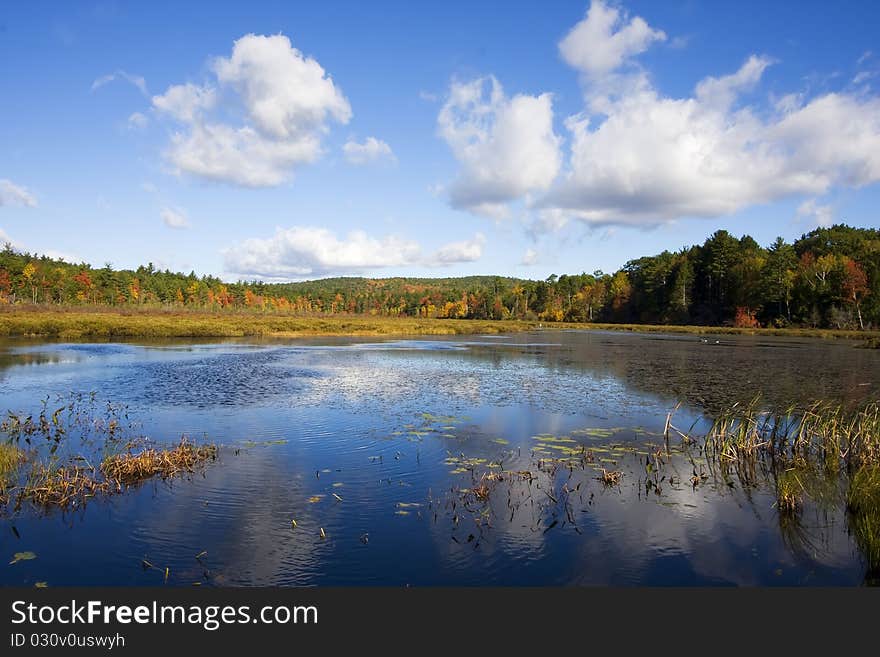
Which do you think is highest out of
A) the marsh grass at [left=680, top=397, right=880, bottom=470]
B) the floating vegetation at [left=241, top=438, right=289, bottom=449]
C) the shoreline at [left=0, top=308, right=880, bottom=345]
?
the shoreline at [left=0, top=308, right=880, bottom=345]

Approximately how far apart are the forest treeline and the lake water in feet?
230

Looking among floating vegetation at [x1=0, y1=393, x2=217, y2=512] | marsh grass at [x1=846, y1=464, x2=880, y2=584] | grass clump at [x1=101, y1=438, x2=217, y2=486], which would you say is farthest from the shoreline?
marsh grass at [x1=846, y1=464, x2=880, y2=584]

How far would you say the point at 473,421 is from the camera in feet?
63.3

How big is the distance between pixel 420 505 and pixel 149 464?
6.74 metres

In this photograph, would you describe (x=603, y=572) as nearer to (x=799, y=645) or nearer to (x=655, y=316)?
(x=799, y=645)

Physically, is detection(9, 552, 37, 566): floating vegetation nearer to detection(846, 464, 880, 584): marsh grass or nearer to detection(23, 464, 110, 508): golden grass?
detection(23, 464, 110, 508): golden grass

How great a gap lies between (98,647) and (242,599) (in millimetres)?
1721

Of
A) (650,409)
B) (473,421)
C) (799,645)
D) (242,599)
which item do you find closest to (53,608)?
(242,599)

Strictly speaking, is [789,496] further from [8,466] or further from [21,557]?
[8,466]

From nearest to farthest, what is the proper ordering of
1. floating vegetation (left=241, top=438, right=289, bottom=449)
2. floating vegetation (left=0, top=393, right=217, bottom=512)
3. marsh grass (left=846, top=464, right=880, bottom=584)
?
marsh grass (left=846, top=464, right=880, bottom=584)
floating vegetation (left=0, top=393, right=217, bottom=512)
floating vegetation (left=241, top=438, right=289, bottom=449)

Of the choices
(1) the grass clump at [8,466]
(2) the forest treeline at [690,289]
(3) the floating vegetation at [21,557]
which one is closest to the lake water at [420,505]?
(3) the floating vegetation at [21,557]

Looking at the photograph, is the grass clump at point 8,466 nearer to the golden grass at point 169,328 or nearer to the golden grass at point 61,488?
the golden grass at point 61,488

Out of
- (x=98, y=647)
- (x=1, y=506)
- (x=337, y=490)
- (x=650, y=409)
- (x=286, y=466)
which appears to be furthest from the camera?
(x=650, y=409)

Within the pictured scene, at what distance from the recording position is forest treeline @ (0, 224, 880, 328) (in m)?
81.4
